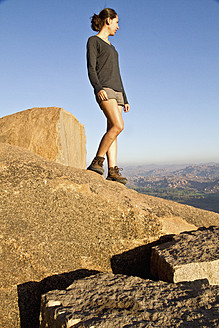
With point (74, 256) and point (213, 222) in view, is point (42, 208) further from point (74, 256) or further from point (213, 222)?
point (213, 222)

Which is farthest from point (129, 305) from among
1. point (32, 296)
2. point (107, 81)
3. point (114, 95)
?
point (107, 81)

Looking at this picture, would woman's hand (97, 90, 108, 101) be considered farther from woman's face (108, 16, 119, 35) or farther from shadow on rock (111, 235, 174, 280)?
shadow on rock (111, 235, 174, 280)

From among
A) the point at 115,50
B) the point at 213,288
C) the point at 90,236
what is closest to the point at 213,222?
the point at 213,288

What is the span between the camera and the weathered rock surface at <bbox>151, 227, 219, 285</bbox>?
268cm

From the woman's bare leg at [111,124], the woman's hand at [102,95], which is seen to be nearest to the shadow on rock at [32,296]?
the woman's bare leg at [111,124]

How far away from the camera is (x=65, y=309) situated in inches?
78.2

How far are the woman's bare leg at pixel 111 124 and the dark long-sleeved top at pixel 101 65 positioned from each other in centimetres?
33

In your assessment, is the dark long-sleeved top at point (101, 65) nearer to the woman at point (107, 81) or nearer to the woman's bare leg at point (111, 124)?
the woman at point (107, 81)

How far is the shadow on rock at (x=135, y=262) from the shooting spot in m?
3.23

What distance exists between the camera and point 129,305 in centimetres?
204

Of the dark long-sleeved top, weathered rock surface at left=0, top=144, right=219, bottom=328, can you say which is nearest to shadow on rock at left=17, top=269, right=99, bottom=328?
weathered rock surface at left=0, top=144, right=219, bottom=328

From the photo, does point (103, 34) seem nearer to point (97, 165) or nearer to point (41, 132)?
point (41, 132)

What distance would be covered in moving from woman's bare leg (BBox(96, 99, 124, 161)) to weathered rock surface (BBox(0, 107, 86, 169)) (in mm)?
1316

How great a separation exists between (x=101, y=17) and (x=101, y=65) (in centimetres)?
105
